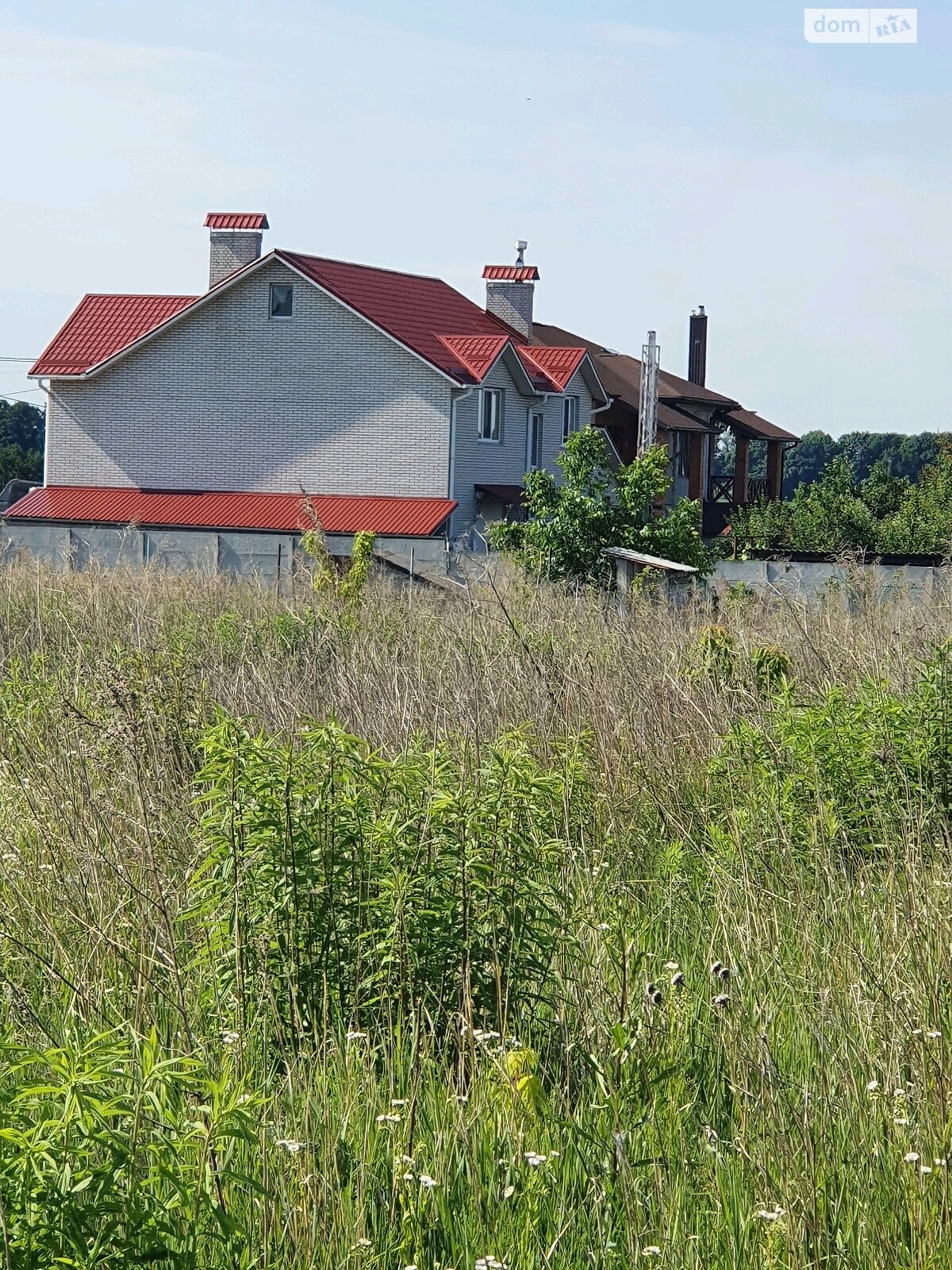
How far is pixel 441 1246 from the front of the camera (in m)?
3.02

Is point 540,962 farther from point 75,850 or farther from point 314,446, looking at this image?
point 314,446

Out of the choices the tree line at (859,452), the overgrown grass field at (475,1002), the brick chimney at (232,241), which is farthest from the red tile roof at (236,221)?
the tree line at (859,452)

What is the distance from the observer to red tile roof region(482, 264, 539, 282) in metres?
41.9

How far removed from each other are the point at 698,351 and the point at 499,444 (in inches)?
985

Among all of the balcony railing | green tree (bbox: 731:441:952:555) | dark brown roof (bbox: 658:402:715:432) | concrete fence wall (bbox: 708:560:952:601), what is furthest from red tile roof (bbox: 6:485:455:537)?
the balcony railing

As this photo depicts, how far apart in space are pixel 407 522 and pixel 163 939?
28795 mm

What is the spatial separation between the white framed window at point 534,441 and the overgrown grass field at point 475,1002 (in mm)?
31270

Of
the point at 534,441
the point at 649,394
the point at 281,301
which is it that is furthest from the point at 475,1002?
the point at 534,441

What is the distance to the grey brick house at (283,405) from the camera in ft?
A: 113

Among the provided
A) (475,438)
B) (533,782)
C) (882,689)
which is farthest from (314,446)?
(533,782)

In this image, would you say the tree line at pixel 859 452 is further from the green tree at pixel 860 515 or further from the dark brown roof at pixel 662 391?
the green tree at pixel 860 515

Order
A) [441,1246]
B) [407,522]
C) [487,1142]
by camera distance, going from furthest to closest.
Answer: [407,522], [487,1142], [441,1246]

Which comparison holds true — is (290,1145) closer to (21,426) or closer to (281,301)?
(281,301)

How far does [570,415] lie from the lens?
40.1 metres
